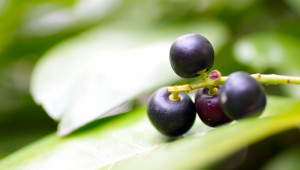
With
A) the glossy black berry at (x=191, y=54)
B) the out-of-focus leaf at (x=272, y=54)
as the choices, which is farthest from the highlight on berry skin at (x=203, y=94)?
the out-of-focus leaf at (x=272, y=54)

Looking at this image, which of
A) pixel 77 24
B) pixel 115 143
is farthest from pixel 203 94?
pixel 77 24

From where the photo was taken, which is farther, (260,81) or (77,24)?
(77,24)

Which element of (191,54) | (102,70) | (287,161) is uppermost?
(191,54)

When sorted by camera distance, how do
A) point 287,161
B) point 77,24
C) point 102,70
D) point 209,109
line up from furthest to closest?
point 77,24 < point 287,161 < point 102,70 < point 209,109

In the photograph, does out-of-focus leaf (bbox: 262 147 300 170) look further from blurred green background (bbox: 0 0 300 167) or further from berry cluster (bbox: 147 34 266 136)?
berry cluster (bbox: 147 34 266 136)

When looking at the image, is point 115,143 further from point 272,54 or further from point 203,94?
point 272,54

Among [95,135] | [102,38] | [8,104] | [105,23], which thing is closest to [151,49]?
[102,38]

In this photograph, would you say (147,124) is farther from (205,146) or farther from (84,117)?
(205,146)
